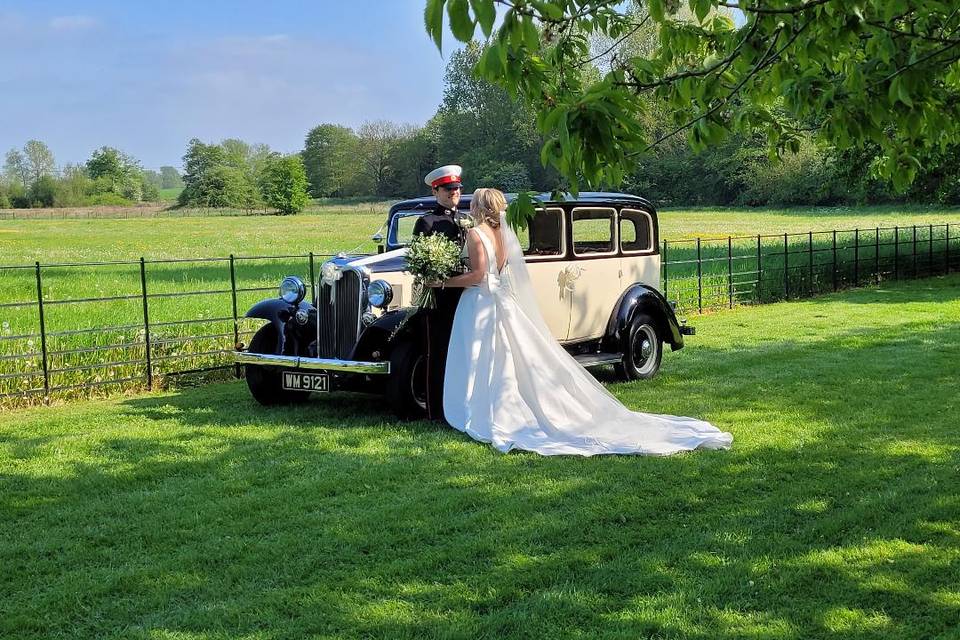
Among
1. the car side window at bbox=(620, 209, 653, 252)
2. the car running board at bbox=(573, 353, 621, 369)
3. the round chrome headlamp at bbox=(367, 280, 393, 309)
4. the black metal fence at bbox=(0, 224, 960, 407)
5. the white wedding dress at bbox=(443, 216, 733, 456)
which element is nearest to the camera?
the white wedding dress at bbox=(443, 216, 733, 456)

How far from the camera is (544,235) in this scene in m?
9.79

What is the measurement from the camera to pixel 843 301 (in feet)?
62.8

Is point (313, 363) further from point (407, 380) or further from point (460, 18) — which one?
point (460, 18)

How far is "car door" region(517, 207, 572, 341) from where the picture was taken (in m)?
9.61

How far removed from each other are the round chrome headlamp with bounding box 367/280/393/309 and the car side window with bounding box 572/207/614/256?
236cm

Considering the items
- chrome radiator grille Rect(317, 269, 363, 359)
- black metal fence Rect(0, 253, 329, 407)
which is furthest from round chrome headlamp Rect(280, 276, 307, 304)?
black metal fence Rect(0, 253, 329, 407)

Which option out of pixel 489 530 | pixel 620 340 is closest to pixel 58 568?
pixel 489 530

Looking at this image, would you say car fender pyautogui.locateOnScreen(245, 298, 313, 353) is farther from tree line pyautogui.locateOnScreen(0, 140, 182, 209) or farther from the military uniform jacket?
tree line pyautogui.locateOnScreen(0, 140, 182, 209)

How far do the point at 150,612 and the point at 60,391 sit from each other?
6.37 metres

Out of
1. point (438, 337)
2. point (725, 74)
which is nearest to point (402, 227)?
point (438, 337)

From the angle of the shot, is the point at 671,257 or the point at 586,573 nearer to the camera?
the point at 586,573

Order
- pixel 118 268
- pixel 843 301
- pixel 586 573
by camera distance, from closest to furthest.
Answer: pixel 586 573 → pixel 843 301 → pixel 118 268

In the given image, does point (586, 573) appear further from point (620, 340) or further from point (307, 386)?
point (620, 340)

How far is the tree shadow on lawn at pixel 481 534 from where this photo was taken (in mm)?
4113
